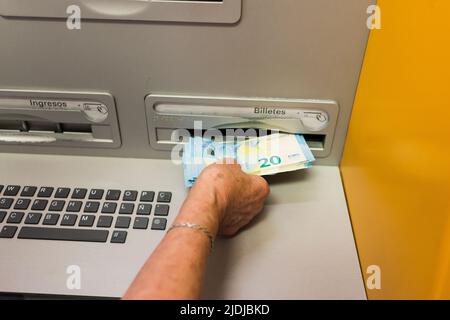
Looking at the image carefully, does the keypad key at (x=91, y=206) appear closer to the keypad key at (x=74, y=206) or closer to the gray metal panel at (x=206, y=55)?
the keypad key at (x=74, y=206)

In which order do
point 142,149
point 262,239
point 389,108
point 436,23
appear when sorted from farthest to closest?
point 142,149
point 262,239
point 389,108
point 436,23

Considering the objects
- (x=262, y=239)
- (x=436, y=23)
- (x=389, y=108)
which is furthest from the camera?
(x=262, y=239)

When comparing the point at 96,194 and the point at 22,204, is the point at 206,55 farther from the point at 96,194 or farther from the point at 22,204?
the point at 22,204

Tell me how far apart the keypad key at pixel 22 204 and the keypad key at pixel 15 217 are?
0.02 m

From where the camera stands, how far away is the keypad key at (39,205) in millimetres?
806

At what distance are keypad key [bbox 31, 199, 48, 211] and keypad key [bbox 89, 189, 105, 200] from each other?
87 mm

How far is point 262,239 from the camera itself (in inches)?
30.4

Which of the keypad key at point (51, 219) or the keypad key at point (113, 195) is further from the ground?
the keypad key at point (113, 195)

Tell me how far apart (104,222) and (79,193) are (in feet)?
0.32

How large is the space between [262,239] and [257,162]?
0.17 meters

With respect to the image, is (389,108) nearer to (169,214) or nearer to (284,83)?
(284,83)

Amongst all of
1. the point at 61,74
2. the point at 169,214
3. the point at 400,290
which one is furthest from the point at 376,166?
the point at 61,74
